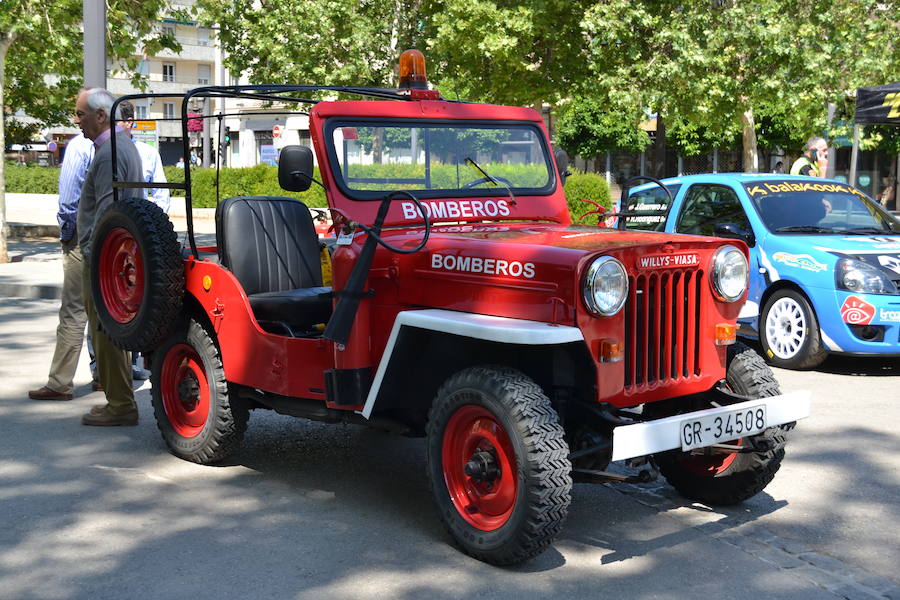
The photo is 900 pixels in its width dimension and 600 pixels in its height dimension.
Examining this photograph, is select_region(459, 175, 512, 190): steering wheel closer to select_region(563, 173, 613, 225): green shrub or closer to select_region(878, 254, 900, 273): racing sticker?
select_region(878, 254, 900, 273): racing sticker

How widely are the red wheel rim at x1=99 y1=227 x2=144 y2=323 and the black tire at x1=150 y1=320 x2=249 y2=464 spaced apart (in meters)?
0.30

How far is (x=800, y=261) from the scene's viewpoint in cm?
868

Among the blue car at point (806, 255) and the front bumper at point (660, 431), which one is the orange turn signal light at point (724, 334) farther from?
the blue car at point (806, 255)

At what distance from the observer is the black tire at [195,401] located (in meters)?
5.69

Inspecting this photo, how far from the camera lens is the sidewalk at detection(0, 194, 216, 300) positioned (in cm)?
1023

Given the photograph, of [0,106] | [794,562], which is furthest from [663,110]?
[794,562]

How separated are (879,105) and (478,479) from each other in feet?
39.1

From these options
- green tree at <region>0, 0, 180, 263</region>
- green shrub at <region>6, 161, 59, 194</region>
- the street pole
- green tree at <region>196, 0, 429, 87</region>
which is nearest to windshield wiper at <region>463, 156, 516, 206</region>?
the street pole

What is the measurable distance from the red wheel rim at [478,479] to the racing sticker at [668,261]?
88 cm

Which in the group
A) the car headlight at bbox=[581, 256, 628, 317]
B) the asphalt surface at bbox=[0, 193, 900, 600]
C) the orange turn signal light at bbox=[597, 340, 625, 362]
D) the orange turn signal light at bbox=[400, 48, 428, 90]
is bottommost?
the asphalt surface at bbox=[0, 193, 900, 600]

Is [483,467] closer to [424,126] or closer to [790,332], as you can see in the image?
[424,126]

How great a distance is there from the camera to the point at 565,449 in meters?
4.15

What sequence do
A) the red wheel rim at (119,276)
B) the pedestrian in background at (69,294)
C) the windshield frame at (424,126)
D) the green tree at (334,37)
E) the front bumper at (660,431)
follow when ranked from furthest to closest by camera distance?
1. the green tree at (334,37)
2. the pedestrian in background at (69,294)
3. the red wheel rim at (119,276)
4. the windshield frame at (424,126)
5. the front bumper at (660,431)

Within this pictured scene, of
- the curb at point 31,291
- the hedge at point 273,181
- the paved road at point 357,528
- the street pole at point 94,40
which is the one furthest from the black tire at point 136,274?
the curb at point 31,291
